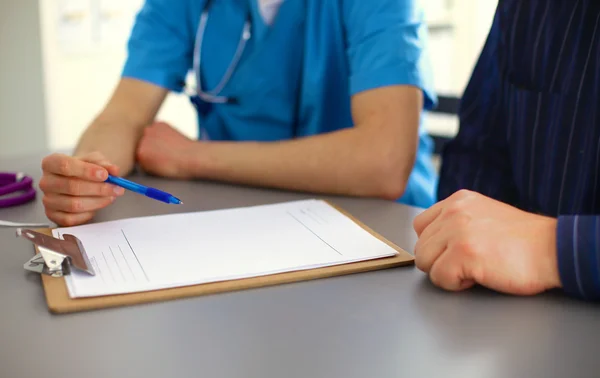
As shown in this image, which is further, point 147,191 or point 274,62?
point 274,62

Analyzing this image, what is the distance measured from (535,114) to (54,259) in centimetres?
66

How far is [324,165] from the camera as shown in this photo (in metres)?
0.99

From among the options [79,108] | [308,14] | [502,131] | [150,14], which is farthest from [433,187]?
[79,108]

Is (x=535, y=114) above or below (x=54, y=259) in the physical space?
above

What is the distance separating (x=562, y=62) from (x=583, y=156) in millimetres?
133

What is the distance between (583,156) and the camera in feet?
2.79

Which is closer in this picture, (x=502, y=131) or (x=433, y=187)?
(x=502, y=131)

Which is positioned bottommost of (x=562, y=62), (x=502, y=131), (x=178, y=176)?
(x=178, y=176)

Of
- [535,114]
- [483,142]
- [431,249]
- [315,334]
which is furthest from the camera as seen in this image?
[483,142]

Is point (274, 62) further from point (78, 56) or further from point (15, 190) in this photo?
point (78, 56)

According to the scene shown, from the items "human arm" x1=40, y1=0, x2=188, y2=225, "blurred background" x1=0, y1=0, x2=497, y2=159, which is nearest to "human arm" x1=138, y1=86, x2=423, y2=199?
"human arm" x1=40, y1=0, x2=188, y2=225

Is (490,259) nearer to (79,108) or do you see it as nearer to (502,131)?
(502,131)

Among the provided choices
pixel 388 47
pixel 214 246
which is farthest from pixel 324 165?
pixel 214 246

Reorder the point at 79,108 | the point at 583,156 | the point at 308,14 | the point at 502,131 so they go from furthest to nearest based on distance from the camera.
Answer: the point at 79,108 < the point at 308,14 < the point at 502,131 < the point at 583,156
